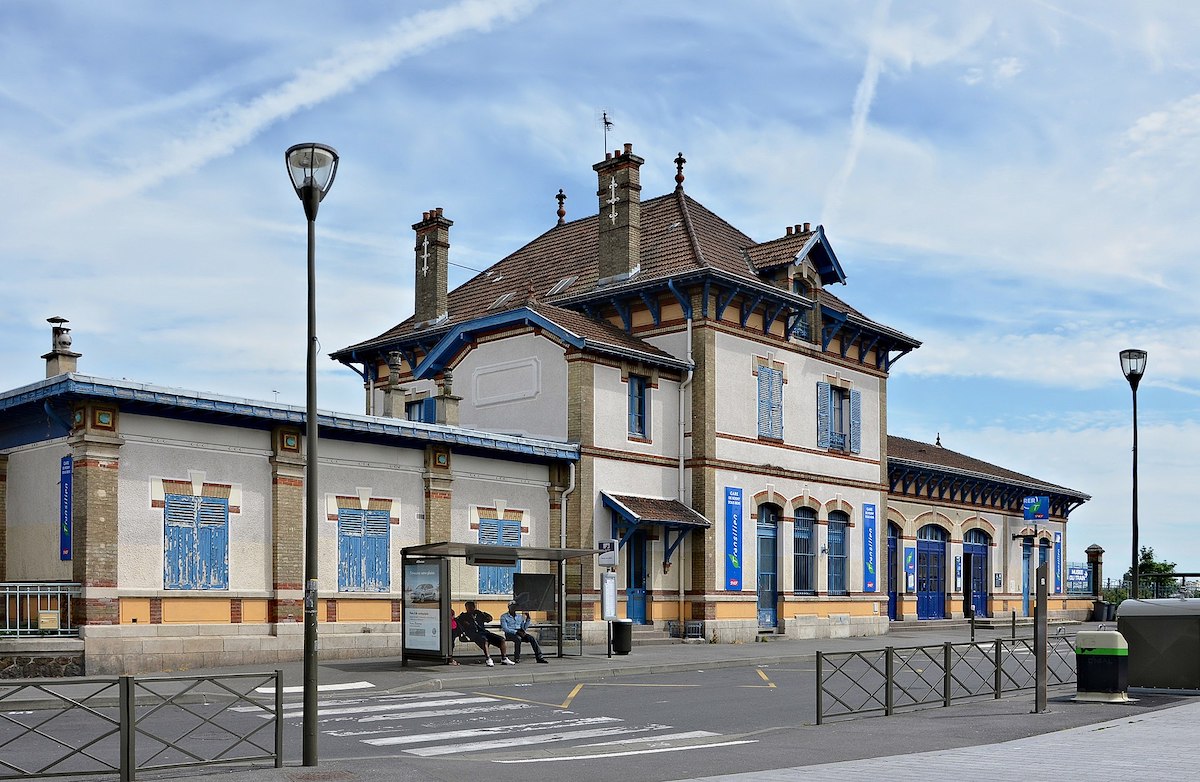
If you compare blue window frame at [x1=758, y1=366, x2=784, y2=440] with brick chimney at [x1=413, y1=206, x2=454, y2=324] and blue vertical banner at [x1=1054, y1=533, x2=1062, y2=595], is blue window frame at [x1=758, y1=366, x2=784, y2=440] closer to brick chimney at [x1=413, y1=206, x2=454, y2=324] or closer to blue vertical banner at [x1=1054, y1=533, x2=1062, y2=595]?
brick chimney at [x1=413, y1=206, x2=454, y2=324]

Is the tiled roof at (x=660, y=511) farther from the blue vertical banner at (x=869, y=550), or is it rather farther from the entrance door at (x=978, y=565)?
the entrance door at (x=978, y=565)

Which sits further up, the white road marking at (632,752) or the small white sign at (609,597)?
the small white sign at (609,597)

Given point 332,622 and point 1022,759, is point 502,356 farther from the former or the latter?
point 1022,759

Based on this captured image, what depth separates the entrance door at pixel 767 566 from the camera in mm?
32781

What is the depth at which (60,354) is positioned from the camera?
22766 mm

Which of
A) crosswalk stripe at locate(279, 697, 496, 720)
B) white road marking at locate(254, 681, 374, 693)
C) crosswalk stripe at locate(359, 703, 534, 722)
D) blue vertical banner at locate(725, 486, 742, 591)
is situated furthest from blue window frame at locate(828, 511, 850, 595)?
crosswalk stripe at locate(359, 703, 534, 722)

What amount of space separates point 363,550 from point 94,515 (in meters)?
5.65

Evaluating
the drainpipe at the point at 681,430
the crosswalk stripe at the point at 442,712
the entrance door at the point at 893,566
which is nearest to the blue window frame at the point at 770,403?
the drainpipe at the point at 681,430

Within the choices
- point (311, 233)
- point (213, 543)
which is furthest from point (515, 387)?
point (311, 233)

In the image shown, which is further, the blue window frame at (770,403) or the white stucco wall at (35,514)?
the blue window frame at (770,403)

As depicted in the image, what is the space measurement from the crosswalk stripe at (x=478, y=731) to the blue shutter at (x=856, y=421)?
21.3 metres

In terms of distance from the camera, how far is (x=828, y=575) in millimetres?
34969

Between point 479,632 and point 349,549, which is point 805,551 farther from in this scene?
point 349,549

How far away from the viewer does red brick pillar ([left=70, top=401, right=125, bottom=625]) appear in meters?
20.8
